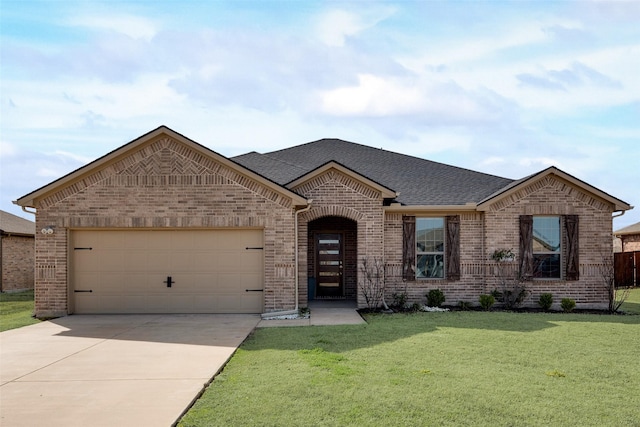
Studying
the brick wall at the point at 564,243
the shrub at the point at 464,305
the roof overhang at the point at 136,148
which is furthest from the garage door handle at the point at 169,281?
the brick wall at the point at 564,243

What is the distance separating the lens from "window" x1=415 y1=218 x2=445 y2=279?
16.2 m

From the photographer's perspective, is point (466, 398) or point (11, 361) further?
point (11, 361)

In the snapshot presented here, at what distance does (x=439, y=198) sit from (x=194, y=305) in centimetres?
764

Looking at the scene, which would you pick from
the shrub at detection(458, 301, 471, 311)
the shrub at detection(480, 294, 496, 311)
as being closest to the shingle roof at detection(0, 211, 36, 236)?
the shrub at detection(458, 301, 471, 311)

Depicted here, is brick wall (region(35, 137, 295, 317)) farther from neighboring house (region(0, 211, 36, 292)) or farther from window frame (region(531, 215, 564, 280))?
neighboring house (region(0, 211, 36, 292))

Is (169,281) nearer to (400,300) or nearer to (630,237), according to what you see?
(400,300)

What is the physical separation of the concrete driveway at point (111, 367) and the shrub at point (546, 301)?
26.4ft

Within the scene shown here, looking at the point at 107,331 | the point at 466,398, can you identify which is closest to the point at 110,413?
the point at 466,398

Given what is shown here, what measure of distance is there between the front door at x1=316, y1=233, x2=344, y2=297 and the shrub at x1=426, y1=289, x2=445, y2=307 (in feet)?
12.0

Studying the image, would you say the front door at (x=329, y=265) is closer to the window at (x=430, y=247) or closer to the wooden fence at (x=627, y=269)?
the window at (x=430, y=247)

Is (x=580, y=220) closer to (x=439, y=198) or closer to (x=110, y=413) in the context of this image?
(x=439, y=198)

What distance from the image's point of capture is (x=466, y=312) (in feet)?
47.8

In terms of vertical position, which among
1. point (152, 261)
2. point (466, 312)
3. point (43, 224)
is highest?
point (43, 224)

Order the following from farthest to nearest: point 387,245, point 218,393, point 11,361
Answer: point 387,245 → point 11,361 → point 218,393
